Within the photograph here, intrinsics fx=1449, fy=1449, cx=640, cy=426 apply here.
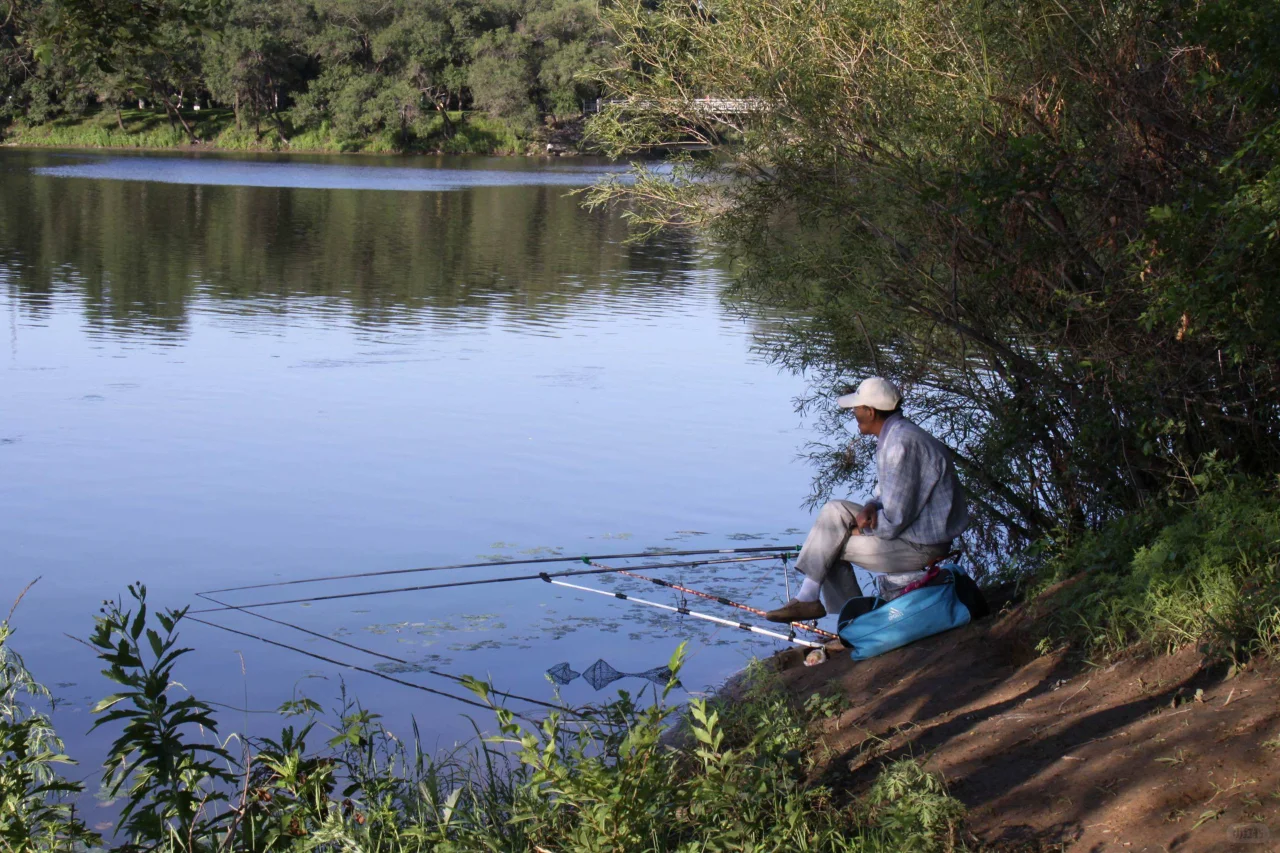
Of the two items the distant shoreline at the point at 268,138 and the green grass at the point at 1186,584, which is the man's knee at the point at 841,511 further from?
the distant shoreline at the point at 268,138

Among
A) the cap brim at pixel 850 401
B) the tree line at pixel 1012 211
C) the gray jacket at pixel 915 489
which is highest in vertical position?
the tree line at pixel 1012 211

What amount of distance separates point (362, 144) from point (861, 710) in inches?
2436

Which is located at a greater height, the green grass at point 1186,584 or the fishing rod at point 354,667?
the green grass at point 1186,584

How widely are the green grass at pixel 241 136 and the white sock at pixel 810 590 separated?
6038cm

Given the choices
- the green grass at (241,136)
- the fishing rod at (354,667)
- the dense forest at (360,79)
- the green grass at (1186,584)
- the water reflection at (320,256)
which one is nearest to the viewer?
the green grass at (1186,584)

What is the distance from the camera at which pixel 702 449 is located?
12.1m

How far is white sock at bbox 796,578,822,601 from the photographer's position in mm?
6450

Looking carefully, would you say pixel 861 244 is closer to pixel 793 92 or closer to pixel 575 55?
pixel 793 92

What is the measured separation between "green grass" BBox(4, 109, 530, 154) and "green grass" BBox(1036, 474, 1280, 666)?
61.0 m

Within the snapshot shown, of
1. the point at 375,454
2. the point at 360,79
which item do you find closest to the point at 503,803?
the point at 375,454

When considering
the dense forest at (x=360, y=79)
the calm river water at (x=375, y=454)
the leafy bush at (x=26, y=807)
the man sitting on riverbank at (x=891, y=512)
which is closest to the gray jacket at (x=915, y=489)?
the man sitting on riverbank at (x=891, y=512)

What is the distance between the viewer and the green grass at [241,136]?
62.8 metres

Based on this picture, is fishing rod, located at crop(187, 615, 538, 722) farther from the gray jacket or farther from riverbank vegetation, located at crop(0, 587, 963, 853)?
riverbank vegetation, located at crop(0, 587, 963, 853)

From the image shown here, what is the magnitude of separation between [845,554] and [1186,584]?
1499 mm
